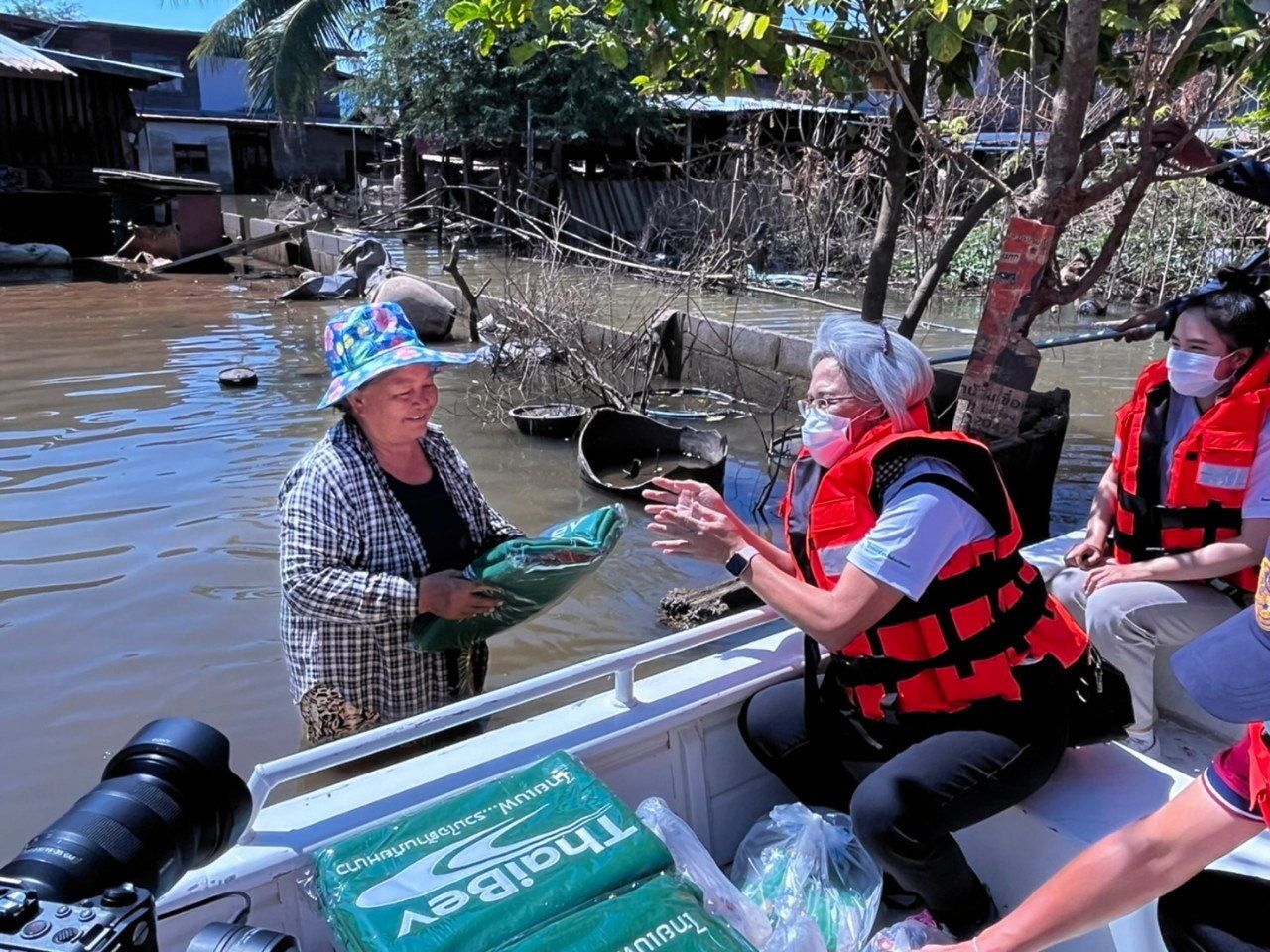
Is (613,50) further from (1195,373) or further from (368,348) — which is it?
(1195,373)

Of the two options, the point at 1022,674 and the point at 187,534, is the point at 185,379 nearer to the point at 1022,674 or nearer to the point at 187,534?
the point at 187,534

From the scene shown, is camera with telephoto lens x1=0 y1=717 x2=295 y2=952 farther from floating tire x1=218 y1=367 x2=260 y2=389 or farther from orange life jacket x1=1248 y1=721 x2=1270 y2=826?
floating tire x1=218 y1=367 x2=260 y2=389

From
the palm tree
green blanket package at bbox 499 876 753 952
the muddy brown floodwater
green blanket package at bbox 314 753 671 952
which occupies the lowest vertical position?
the muddy brown floodwater

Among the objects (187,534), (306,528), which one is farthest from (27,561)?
(306,528)

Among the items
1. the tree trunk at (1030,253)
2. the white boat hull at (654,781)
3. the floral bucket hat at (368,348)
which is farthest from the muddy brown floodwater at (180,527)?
the white boat hull at (654,781)

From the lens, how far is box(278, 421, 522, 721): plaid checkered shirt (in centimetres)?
266

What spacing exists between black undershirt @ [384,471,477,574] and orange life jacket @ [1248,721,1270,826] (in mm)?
2029

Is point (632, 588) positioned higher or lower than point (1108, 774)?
lower

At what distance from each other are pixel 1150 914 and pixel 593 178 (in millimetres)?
23476

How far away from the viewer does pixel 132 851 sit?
4.42 ft

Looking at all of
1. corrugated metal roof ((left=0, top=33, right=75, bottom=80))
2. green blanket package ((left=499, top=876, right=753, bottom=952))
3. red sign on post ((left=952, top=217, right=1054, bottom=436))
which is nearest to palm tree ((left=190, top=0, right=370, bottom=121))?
corrugated metal roof ((left=0, top=33, right=75, bottom=80))

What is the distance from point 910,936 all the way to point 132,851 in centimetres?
164

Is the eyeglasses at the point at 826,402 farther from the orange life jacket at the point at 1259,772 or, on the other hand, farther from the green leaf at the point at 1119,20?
the green leaf at the point at 1119,20

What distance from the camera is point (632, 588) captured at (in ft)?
20.9
